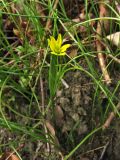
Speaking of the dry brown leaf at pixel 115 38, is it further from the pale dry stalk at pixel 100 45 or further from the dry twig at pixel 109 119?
the dry twig at pixel 109 119

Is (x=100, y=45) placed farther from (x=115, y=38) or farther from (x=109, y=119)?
(x=109, y=119)

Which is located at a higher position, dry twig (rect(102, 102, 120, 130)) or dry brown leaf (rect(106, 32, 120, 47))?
dry brown leaf (rect(106, 32, 120, 47))

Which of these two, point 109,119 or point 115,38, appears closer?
point 109,119

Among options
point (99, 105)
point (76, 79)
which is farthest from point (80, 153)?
point (76, 79)

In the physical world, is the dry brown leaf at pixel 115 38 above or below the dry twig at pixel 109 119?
above

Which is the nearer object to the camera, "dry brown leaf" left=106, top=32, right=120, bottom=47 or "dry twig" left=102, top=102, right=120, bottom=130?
"dry twig" left=102, top=102, right=120, bottom=130

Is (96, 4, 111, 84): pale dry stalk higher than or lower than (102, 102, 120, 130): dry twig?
higher

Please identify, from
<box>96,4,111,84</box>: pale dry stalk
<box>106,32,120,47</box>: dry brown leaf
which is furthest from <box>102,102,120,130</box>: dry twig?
<box>106,32,120,47</box>: dry brown leaf

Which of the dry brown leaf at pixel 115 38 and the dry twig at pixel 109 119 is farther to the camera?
the dry brown leaf at pixel 115 38

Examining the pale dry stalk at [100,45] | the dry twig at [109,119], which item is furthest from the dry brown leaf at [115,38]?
the dry twig at [109,119]

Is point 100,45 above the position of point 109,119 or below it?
above

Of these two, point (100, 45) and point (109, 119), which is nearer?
point (109, 119)

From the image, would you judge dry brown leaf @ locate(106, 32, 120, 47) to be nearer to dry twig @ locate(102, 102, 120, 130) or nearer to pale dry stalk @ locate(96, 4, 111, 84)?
pale dry stalk @ locate(96, 4, 111, 84)

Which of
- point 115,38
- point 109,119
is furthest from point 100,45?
point 109,119
